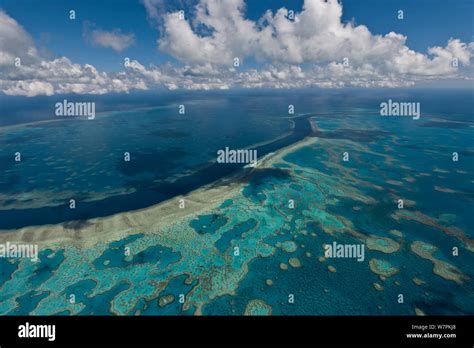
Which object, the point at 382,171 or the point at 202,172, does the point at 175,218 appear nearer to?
the point at 202,172

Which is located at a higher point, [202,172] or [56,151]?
[56,151]

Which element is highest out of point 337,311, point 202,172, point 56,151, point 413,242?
point 56,151

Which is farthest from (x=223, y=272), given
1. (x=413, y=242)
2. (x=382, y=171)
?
(x=382, y=171)

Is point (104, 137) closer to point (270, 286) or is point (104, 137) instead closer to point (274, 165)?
point (274, 165)

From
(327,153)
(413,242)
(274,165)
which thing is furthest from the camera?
(327,153)

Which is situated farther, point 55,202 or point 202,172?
point 202,172

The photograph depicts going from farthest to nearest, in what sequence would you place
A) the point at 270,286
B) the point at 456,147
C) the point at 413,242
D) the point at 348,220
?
the point at 456,147, the point at 348,220, the point at 413,242, the point at 270,286

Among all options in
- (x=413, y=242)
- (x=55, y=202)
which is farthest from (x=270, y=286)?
(x=55, y=202)
